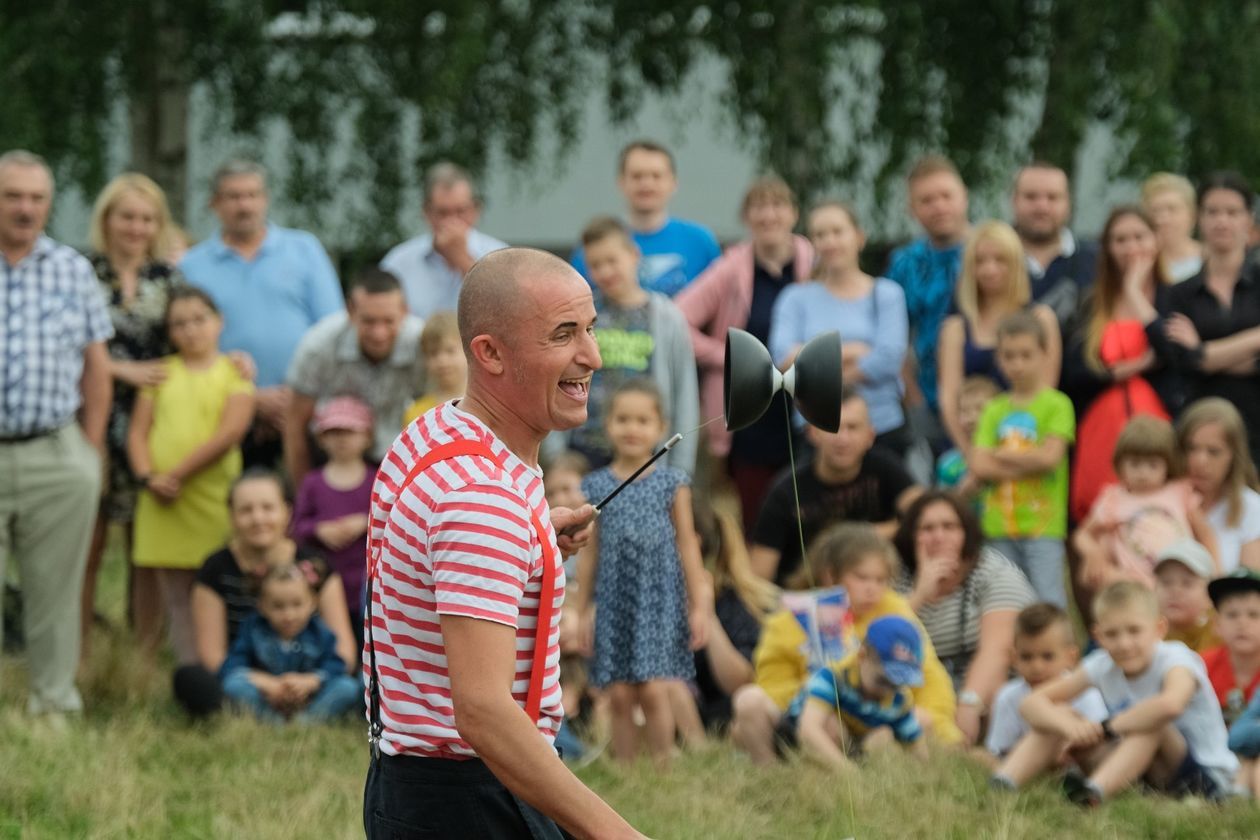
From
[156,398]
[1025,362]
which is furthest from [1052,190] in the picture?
[156,398]

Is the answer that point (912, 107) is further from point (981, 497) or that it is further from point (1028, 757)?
point (1028, 757)

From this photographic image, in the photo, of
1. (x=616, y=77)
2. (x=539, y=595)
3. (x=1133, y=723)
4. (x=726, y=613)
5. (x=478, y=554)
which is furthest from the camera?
(x=616, y=77)

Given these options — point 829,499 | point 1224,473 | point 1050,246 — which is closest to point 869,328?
point 829,499

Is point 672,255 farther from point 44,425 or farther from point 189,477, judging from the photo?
point 44,425

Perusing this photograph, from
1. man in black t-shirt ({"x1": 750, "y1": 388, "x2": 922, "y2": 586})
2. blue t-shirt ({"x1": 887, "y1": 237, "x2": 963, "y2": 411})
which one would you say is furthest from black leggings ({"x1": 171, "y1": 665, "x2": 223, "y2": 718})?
blue t-shirt ({"x1": 887, "y1": 237, "x2": 963, "y2": 411})

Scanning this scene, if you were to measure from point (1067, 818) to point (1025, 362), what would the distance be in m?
2.23

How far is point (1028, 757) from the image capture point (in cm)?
603

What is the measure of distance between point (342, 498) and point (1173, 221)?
3.53 m

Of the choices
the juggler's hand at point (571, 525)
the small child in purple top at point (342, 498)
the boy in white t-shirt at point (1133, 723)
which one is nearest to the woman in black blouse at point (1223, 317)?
the boy in white t-shirt at point (1133, 723)

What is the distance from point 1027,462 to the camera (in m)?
7.34

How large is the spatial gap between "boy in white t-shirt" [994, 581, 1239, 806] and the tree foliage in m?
4.40

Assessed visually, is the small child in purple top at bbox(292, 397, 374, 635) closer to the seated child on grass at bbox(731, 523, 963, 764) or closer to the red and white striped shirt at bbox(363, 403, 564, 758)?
the seated child on grass at bbox(731, 523, 963, 764)

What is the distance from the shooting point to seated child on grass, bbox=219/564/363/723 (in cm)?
718

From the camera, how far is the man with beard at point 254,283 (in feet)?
27.2
